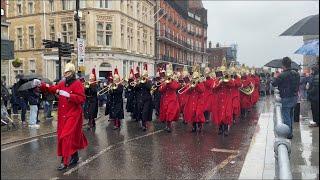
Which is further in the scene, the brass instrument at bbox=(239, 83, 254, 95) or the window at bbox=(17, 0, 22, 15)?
the window at bbox=(17, 0, 22, 15)

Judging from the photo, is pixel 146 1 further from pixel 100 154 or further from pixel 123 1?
pixel 100 154

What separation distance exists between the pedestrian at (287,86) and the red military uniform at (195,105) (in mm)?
3089

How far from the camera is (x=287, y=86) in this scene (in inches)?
384

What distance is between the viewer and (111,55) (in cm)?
4344

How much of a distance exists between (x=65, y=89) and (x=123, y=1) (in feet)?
127

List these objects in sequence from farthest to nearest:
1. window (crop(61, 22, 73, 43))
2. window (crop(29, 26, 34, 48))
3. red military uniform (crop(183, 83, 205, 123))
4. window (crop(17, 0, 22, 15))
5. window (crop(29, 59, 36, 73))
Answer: window (crop(17, 0, 22, 15)), window (crop(29, 26, 34, 48)), window (crop(29, 59, 36, 73)), window (crop(61, 22, 73, 43)), red military uniform (crop(183, 83, 205, 123))

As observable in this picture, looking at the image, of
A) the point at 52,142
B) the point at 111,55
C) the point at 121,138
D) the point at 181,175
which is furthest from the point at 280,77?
the point at 111,55

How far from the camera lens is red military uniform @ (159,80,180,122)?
12930 mm

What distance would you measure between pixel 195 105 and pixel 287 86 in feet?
11.6

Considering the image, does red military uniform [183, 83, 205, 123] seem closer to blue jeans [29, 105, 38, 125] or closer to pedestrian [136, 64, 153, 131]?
pedestrian [136, 64, 153, 131]

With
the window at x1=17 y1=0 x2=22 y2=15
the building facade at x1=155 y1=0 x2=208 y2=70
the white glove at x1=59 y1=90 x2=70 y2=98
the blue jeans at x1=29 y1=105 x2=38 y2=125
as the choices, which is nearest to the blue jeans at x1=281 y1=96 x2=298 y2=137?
the white glove at x1=59 y1=90 x2=70 y2=98

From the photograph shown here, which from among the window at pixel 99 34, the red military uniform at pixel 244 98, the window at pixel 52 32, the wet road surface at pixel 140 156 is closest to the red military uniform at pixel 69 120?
the wet road surface at pixel 140 156

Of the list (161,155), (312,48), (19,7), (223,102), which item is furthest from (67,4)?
(312,48)

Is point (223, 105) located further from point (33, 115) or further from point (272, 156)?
point (33, 115)
